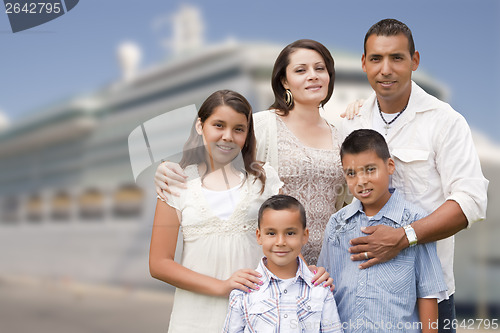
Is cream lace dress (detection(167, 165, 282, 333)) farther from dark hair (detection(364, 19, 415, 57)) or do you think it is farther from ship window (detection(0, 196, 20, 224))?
ship window (detection(0, 196, 20, 224))

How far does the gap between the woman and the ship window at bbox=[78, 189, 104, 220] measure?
2.00 feet

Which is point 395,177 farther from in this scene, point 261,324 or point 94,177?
point 94,177

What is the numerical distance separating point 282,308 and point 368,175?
0.33 meters

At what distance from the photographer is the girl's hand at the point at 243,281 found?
111cm

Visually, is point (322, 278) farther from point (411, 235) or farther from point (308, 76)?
point (308, 76)

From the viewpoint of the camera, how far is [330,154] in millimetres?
1370

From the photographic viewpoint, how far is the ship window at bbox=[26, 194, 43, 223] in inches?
69.2

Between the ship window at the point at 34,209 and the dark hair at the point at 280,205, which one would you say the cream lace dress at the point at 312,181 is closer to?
the dark hair at the point at 280,205

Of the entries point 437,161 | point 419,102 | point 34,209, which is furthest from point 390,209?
point 34,209

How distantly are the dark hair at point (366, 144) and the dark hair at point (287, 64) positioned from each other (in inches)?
10.0

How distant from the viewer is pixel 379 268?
3.78ft

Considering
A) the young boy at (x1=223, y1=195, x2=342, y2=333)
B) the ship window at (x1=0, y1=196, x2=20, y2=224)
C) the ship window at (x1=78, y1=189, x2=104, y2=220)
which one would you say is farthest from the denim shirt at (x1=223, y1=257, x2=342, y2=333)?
the ship window at (x1=0, y1=196, x2=20, y2=224)

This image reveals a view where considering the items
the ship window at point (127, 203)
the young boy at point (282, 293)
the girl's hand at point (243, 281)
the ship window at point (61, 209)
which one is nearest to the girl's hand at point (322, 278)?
the young boy at point (282, 293)

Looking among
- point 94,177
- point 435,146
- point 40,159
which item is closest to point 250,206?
point 435,146
